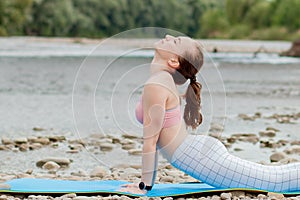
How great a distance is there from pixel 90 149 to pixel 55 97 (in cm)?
791

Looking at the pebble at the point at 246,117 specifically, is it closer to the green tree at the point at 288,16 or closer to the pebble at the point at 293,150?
the pebble at the point at 293,150

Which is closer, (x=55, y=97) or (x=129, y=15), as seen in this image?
(x=55, y=97)

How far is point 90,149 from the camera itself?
6.49m

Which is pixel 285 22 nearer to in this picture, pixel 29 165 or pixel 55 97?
pixel 55 97

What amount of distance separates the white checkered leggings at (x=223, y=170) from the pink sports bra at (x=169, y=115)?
0.16 metres

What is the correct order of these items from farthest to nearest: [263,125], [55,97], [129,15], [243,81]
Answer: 1. [129,15]
2. [243,81]
3. [55,97]
4. [263,125]

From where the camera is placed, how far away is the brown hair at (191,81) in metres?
4.89

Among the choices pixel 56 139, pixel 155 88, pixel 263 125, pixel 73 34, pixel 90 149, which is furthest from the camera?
pixel 73 34

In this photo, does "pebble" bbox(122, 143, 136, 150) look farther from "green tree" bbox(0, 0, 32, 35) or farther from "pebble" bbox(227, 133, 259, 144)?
"green tree" bbox(0, 0, 32, 35)

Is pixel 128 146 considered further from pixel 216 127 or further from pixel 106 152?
pixel 216 127

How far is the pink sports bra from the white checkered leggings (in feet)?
0.53

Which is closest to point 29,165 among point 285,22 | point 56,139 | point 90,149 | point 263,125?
point 90,149

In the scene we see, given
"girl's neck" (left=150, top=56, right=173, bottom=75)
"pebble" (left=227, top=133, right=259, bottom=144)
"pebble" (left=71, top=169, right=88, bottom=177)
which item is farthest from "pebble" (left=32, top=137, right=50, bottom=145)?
"girl's neck" (left=150, top=56, right=173, bottom=75)

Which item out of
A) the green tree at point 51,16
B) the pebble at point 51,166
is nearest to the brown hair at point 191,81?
the pebble at point 51,166
